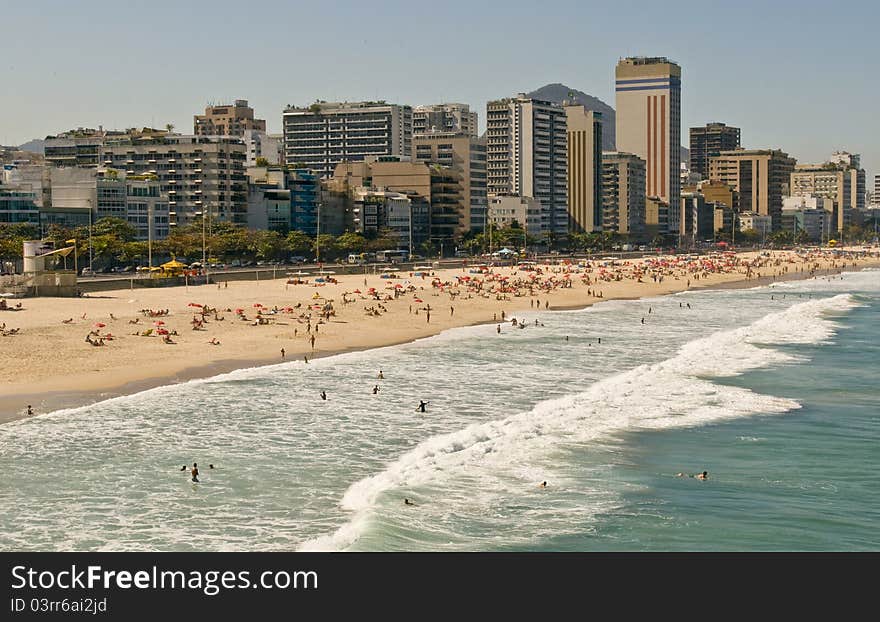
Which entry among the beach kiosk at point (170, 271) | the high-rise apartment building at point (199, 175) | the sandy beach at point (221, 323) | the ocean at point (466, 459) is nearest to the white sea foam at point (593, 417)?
the ocean at point (466, 459)

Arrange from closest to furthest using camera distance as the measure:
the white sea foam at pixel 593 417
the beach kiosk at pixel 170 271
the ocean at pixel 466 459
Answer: the ocean at pixel 466 459
the white sea foam at pixel 593 417
the beach kiosk at pixel 170 271

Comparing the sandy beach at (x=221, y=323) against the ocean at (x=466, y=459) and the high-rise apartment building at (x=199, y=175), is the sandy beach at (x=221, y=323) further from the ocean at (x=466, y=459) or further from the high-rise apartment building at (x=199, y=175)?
the high-rise apartment building at (x=199, y=175)

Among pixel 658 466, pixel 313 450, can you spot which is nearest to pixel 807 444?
pixel 658 466

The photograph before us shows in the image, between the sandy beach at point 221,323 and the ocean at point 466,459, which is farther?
the sandy beach at point 221,323

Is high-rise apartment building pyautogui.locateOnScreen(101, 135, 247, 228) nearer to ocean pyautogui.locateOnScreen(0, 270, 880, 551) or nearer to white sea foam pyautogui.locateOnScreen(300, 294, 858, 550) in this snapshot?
ocean pyautogui.locateOnScreen(0, 270, 880, 551)
